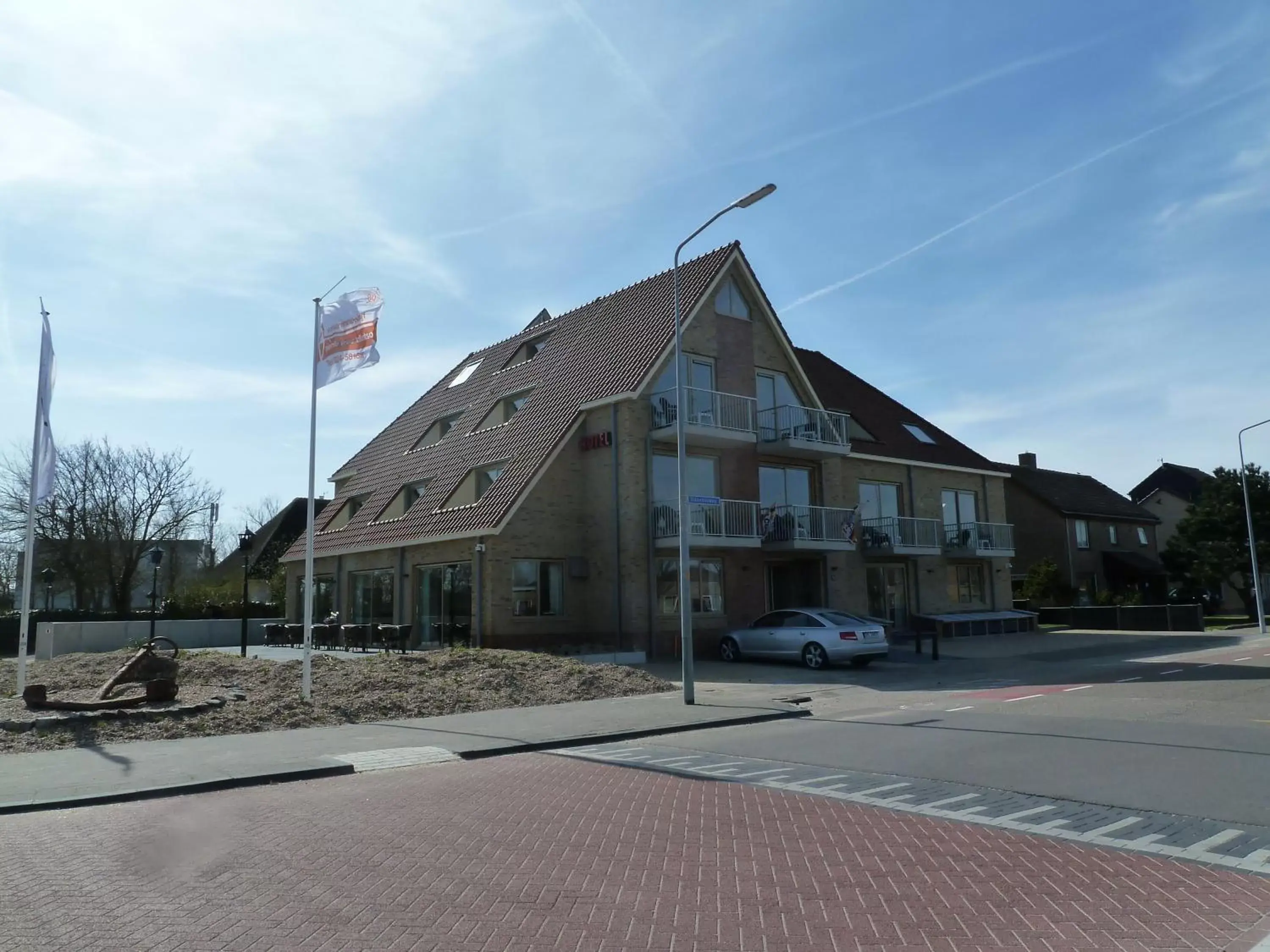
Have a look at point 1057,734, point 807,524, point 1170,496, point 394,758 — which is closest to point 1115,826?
point 1057,734

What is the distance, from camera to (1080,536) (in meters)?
49.3

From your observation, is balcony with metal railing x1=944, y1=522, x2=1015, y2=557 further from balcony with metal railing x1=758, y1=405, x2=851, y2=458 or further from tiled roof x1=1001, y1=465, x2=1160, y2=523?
tiled roof x1=1001, y1=465, x2=1160, y2=523

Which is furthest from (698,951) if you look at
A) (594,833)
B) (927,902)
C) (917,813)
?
(917,813)

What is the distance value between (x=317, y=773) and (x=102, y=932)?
5.18 metres

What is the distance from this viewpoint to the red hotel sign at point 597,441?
26.0 m

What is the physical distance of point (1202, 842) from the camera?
683 cm

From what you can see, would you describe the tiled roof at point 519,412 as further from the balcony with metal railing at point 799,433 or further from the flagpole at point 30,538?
the flagpole at point 30,538

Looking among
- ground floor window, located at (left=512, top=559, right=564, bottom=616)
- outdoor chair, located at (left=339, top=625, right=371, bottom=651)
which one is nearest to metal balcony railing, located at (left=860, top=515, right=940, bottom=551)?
ground floor window, located at (left=512, top=559, right=564, bottom=616)

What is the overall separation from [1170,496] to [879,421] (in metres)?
33.6

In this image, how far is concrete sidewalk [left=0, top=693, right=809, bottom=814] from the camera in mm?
9375

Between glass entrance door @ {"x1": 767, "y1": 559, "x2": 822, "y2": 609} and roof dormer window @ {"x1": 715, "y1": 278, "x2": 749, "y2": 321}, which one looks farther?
glass entrance door @ {"x1": 767, "y1": 559, "x2": 822, "y2": 609}

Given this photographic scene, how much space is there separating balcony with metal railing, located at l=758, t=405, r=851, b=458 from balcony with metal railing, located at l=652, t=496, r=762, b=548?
2.42 m

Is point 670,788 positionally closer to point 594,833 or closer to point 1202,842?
point 594,833

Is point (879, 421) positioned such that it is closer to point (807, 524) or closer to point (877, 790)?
point (807, 524)
